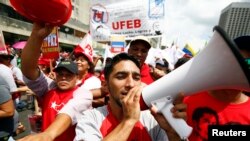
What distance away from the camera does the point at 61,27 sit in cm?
4550

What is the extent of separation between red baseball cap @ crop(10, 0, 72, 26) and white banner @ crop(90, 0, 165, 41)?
3.64 meters

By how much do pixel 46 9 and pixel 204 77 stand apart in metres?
1.16

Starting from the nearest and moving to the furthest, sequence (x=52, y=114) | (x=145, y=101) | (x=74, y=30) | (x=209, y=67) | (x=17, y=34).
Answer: (x=209, y=67) → (x=145, y=101) → (x=52, y=114) → (x=17, y=34) → (x=74, y=30)

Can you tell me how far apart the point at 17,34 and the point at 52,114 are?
114 feet

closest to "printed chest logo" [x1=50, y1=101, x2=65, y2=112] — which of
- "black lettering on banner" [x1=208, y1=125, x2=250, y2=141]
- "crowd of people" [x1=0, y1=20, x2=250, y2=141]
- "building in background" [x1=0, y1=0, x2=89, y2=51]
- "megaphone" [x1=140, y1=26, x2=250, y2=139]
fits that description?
"crowd of people" [x1=0, y1=20, x2=250, y2=141]

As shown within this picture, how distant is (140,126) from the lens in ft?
6.23

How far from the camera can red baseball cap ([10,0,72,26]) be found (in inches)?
72.6

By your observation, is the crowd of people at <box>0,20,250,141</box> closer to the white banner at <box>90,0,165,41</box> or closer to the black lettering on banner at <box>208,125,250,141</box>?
the black lettering on banner at <box>208,125,250,141</box>

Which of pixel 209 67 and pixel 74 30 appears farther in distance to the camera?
pixel 74 30

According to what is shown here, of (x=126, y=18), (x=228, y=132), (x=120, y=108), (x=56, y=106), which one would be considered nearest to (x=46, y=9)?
(x=120, y=108)

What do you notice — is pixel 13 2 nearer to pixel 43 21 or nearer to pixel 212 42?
pixel 43 21

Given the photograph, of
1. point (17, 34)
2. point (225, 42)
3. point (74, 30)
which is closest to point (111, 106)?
point (225, 42)

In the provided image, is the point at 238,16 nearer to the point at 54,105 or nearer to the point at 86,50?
the point at 86,50

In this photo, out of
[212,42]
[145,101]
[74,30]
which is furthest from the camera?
[74,30]
